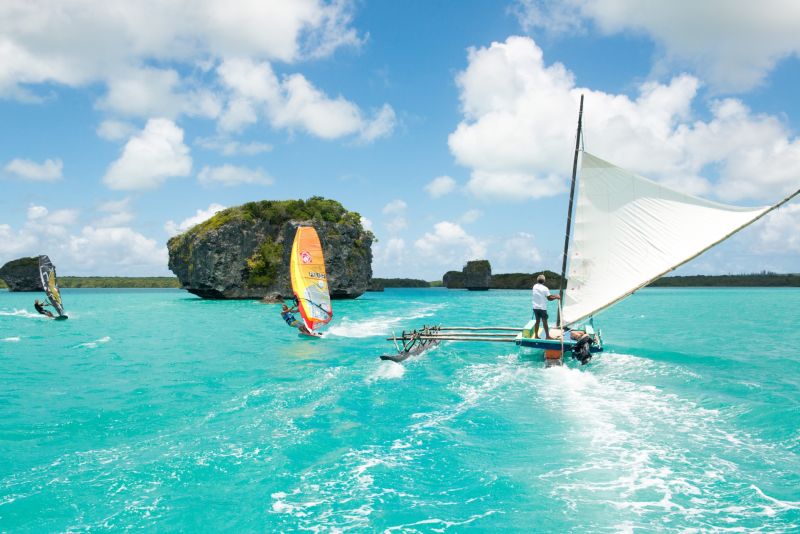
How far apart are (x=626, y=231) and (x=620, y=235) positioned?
257mm

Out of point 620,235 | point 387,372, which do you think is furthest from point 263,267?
point 620,235

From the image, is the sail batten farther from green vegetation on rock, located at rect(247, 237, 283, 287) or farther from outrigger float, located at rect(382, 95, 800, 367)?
green vegetation on rock, located at rect(247, 237, 283, 287)

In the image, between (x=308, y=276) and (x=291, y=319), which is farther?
(x=291, y=319)

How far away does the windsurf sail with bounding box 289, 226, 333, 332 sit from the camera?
2966 centimetres

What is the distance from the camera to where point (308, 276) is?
98.1ft

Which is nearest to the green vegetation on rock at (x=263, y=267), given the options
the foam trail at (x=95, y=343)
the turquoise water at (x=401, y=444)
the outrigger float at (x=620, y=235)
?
the foam trail at (x=95, y=343)

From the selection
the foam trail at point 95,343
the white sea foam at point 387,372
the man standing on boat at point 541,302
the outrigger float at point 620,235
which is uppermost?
the outrigger float at point 620,235

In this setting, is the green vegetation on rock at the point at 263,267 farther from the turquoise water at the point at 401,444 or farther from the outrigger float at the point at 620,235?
the outrigger float at the point at 620,235

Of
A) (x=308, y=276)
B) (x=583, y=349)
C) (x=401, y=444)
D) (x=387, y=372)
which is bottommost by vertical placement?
(x=401, y=444)

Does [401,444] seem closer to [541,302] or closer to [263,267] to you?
[541,302]

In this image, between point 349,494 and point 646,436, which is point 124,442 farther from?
point 646,436

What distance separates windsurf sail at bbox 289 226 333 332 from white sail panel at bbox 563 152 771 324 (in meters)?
16.4

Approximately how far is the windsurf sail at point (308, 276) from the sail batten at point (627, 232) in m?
16.4

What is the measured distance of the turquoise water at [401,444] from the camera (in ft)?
26.2
